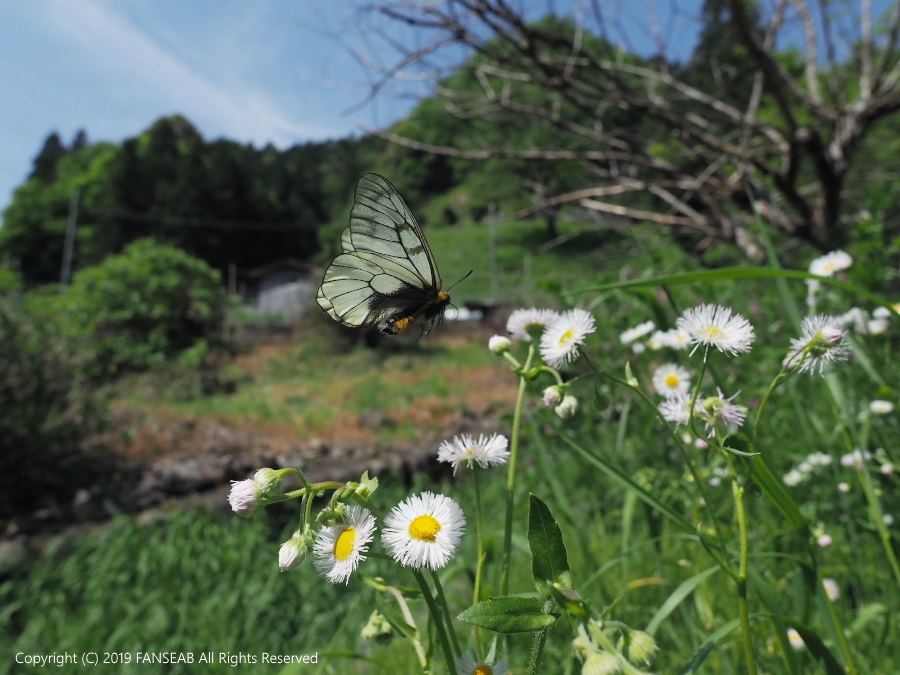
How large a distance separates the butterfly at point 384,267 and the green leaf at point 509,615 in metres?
0.56

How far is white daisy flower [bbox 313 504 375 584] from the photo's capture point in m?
0.42

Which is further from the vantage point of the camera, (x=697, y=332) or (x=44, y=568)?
(x=44, y=568)

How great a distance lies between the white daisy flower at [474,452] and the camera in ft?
1.63

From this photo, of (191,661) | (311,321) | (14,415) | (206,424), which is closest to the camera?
(191,661)

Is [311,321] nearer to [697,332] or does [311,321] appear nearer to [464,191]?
[697,332]

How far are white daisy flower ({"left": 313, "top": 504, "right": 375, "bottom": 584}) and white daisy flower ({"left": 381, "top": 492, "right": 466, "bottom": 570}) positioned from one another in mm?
16

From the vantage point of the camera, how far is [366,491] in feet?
1.47

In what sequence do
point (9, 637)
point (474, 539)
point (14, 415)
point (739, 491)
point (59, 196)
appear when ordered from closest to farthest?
point (739, 491)
point (9, 637)
point (474, 539)
point (14, 415)
point (59, 196)

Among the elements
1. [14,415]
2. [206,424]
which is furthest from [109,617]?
[206,424]

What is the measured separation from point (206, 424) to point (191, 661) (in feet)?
13.4

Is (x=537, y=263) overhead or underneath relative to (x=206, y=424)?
overhead

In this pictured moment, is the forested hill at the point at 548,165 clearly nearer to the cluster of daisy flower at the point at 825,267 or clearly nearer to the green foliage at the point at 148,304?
the cluster of daisy flower at the point at 825,267

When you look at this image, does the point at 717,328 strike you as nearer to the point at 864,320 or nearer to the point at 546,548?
the point at 546,548

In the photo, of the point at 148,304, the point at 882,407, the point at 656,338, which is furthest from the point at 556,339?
the point at 148,304
